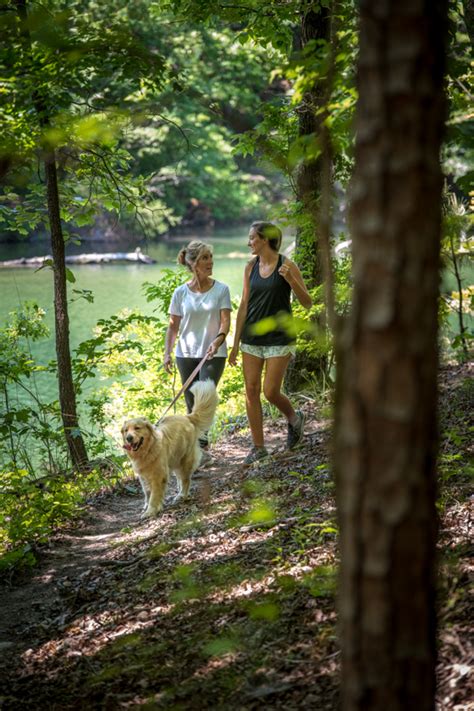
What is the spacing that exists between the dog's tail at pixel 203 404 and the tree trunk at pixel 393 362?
4.82m

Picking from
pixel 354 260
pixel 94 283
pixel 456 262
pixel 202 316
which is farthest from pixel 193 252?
pixel 94 283

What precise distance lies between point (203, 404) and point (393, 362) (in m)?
4.98

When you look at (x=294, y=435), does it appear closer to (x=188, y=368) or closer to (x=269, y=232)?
(x=188, y=368)

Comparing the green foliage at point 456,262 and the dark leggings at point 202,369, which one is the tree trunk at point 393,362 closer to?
the green foliage at point 456,262

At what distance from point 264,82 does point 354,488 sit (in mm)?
47984

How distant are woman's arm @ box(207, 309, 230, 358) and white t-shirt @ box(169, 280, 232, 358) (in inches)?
2.0

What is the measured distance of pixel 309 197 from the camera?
6402 millimetres

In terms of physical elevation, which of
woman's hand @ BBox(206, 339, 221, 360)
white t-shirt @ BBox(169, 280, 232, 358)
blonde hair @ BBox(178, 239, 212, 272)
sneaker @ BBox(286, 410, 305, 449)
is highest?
blonde hair @ BBox(178, 239, 212, 272)

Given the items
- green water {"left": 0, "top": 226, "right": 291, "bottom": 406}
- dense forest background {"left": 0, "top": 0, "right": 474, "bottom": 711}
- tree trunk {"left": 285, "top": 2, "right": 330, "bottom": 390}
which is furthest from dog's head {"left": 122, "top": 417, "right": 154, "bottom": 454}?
green water {"left": 0, "top": 226, "right": 291, "bottom": 406}

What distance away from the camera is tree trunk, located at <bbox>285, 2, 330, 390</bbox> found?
263 inches

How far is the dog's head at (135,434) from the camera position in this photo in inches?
228

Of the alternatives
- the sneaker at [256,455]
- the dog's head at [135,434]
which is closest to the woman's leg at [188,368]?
the sneaker at [256,455]

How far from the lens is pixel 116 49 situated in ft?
14.1

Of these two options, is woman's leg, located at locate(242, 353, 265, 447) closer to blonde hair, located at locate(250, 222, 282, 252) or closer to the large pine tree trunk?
blonde hair, located at locate(250, 222, 282, 252)
